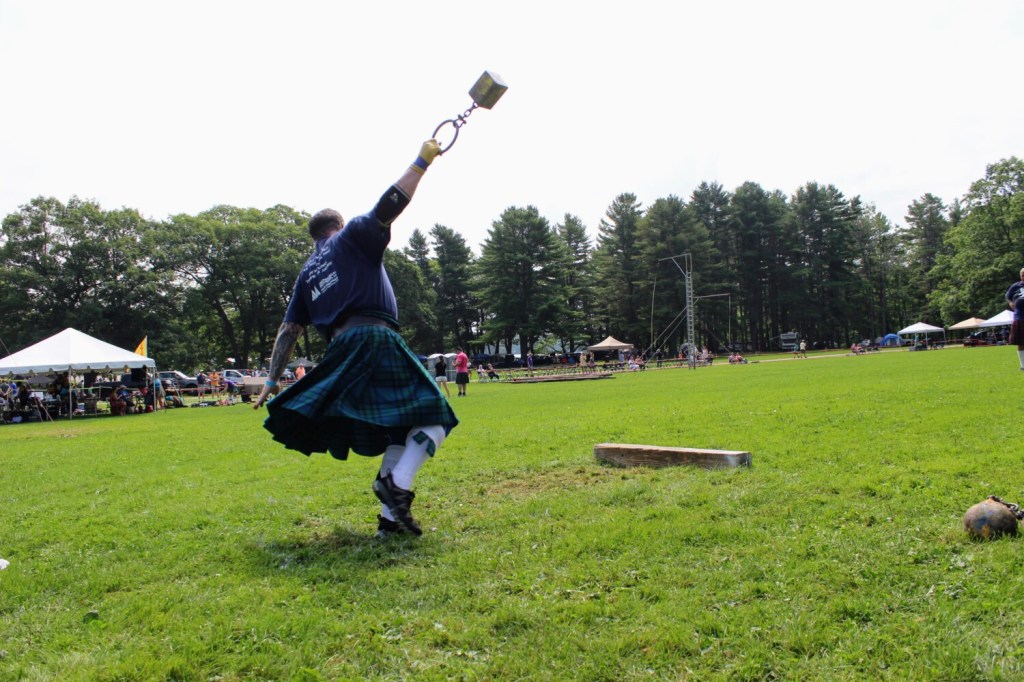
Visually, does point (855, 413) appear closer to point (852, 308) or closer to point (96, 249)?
point (96, 249)

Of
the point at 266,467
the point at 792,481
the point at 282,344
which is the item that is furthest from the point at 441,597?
the point at 266,467

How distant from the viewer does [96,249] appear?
136ft

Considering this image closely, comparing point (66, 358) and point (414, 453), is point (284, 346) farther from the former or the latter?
point (66, 358)

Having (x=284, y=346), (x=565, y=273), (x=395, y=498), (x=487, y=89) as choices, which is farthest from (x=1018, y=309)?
(x=565, y=273)

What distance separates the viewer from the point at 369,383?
370 centimetres

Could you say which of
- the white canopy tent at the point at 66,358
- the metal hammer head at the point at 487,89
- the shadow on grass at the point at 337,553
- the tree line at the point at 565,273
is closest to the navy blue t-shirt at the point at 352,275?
the metal hammer head at the point at 487,89

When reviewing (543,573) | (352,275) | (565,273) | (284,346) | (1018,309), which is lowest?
(543,573)

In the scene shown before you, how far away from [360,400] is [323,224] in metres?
1.23

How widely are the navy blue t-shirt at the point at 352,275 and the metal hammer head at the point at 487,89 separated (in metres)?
0.93

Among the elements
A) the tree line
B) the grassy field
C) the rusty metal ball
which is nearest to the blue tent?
the tree line

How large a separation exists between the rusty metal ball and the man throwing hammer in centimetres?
265

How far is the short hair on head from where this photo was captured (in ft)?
13.6

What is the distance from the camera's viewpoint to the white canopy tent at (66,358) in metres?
18.3

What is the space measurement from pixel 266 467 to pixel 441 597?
14.7ft
